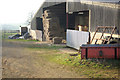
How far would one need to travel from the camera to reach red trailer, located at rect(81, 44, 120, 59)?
9359 millimetres

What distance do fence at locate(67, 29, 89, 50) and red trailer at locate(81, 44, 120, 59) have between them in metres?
3.41

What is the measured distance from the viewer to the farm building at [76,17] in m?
11.8

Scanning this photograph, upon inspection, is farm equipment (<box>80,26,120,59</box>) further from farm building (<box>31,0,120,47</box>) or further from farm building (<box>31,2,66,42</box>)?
farm building (<box>31,2,66,42</box>)

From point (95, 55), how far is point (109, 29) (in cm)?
322

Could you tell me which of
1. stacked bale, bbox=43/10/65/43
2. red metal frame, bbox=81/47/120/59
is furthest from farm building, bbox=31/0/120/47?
red metal frame, bbox=81/47/120/59

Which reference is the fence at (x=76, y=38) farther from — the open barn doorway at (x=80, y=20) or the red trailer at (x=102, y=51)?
the red trailer at (x=102, y=51)

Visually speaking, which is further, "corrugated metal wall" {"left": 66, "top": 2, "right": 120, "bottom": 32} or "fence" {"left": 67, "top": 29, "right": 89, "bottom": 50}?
"fence" {"left": 67, "top": 29, "right": 89, "bottom": 50}

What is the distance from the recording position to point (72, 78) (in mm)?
7273

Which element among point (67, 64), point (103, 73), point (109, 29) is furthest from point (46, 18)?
point (103, 73)

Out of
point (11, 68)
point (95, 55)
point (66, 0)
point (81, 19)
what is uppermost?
point (66, 0)

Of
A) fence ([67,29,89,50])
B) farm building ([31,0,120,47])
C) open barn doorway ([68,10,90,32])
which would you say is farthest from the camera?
open barn doorway ([68,10,90,32])

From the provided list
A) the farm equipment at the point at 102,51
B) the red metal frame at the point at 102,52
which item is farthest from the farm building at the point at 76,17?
the red metal frame at the point at 102,52

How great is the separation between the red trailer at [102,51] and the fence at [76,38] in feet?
11.2

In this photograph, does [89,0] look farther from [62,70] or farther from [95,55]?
[62,70]
